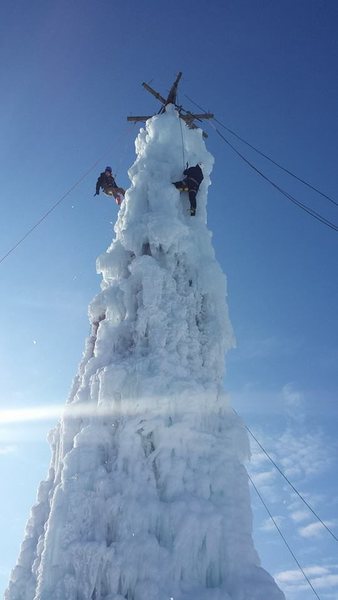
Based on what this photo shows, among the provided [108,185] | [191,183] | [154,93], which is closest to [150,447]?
[191,183]

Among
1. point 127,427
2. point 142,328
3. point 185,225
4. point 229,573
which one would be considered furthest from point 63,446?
point 185,225

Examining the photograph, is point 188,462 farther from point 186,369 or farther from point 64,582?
point 64,582

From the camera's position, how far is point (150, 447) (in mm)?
9336

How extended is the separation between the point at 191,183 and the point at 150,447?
715cm

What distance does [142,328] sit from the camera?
10.8 meters

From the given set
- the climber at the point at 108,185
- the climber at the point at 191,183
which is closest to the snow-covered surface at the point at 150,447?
the climber at the point at 191,183

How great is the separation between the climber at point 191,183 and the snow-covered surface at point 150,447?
325 millimetres

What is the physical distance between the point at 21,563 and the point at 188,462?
153 inches

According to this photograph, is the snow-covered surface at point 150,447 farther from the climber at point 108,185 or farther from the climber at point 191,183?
the climber at point 108,185

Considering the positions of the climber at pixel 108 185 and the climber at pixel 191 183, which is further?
the climber at pixel 108 185

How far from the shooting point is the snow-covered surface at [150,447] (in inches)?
308

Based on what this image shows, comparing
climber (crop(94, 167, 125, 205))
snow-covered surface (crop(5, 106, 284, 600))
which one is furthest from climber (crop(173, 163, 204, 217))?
climber (crop(94, 167, 125, 205))

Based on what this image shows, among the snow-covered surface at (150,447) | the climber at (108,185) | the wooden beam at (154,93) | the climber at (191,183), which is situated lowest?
the snow-covered surface at (150,447)

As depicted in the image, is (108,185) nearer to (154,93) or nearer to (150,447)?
(154,93)
